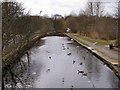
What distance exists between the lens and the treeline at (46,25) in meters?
6.84

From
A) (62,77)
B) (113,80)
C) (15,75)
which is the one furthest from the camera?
(15,75)

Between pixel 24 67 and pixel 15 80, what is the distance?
2844 mm

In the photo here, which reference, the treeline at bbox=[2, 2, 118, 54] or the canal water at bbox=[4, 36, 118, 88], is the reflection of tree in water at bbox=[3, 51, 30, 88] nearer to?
the canal water at bbox=[4, 36, 118, 88]

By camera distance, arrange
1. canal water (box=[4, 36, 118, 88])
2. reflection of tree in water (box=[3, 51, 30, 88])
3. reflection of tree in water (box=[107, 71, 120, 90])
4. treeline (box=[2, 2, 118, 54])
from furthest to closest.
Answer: reflection of tree in water (box=[3, 51, 30, 88]) < canal water (box=[4, 36, 118, 88]) < reflection of tree in water (box=[107, 71, 120, 90]) < treeline (box=[2, 2, 118, 54])

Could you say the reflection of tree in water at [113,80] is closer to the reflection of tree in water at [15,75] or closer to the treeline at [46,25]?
the reflection of tree in water at [15,75]

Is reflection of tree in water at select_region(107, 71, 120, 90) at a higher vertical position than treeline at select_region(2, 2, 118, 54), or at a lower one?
lower

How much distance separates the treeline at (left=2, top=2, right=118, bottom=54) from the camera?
6.84 meters

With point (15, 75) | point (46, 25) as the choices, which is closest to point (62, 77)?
point (15, 75)

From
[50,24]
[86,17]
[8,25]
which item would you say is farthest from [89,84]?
[50,24]

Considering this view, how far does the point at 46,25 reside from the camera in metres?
52.7

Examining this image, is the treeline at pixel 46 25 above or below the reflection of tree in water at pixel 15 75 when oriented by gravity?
above

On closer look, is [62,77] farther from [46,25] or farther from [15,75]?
[46,25]

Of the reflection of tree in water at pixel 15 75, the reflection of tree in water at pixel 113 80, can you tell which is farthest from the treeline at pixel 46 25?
the reflection of tree in water at pixel 113 80

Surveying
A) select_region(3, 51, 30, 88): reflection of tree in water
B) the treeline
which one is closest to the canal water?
select_region(3, 51, 30, 88): reflection of tree in water
